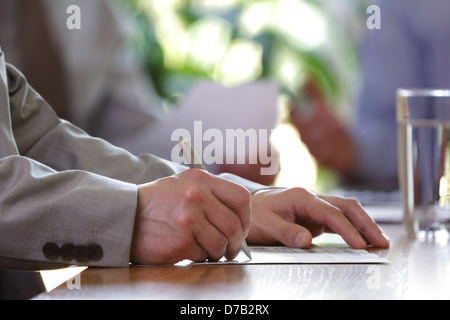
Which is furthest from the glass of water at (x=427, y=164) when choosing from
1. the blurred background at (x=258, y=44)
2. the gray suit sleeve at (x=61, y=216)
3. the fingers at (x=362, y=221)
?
the blurred background at (x=258, y=44)

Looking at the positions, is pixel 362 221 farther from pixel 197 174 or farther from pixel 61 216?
pixel 61 216

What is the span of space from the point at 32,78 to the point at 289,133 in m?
1.73

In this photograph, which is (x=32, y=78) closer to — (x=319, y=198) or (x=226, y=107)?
(x=226, y=107)

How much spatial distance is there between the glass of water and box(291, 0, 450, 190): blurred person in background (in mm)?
1302

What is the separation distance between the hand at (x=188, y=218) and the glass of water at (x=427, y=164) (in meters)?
0.37

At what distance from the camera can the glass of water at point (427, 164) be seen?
3.10 ft

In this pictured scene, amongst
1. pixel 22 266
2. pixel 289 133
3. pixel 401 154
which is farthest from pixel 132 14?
pixel 22 266

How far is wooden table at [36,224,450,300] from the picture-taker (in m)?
0.49

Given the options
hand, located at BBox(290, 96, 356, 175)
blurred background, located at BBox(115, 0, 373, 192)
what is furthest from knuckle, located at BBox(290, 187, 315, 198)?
blurred background, located at BBox(115, 0, 373, 192)

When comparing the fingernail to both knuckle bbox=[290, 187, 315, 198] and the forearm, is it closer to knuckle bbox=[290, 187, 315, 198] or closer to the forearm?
knuckle bbox=[290, 187, 315, 198]

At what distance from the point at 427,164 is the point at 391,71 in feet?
5.52

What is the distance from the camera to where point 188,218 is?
642 mm
